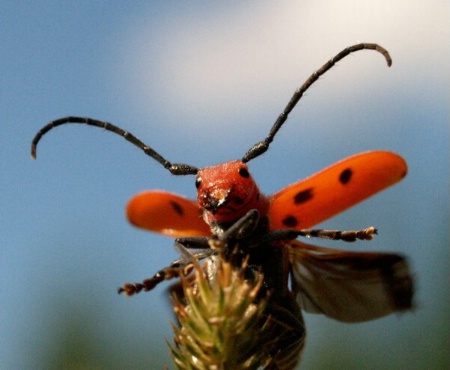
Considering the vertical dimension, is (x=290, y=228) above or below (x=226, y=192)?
Answer: below

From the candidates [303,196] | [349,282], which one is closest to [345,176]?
[303,196]

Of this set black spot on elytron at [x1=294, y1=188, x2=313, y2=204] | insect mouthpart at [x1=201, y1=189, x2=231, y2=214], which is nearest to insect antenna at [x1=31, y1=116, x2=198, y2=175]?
insect mouthpart at [x1=201, y1=189, x2=231, y2=214]

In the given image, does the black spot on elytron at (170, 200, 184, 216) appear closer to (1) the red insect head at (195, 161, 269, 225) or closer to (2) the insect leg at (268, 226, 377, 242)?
(1) the red insect head at (195, 161, 269, 225)

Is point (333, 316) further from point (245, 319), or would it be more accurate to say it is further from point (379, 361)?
point (379, 361)

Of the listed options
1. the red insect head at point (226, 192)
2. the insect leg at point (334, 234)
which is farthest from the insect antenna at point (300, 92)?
the insect leg at point (334, 234)

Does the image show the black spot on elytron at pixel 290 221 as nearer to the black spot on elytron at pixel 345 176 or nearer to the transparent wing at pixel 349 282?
the transparent wing at pixel 349 282

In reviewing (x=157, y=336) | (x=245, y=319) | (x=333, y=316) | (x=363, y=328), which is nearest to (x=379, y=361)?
(x=363, y=328)

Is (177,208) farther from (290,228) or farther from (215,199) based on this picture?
(215,199)
